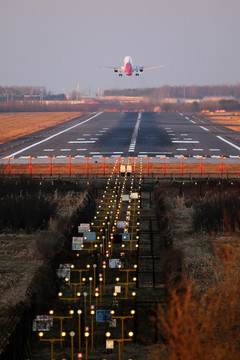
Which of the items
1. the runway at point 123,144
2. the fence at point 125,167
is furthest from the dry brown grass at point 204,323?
the runway at point 123,144

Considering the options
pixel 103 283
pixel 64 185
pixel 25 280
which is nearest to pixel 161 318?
pixel 103 283

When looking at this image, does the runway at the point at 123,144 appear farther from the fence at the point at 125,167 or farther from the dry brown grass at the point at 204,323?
the dry brown grass at the point at 204,323

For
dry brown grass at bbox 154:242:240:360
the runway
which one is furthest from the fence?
dry brown grass at bbox 154:242:240:360

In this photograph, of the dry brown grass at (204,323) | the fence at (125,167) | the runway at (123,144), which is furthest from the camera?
the runway at (123,144)

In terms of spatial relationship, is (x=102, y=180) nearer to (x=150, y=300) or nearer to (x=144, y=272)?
(x=144, y=272)

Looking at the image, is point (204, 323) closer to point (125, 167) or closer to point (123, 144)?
point (125, 167)

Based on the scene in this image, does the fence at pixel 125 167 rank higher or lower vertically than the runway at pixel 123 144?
higher

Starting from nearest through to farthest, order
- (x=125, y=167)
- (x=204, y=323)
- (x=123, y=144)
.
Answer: (x=204, y=323), (x=125, y=167), (x=123, y=144)

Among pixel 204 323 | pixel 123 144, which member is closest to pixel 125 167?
pixel 123 144

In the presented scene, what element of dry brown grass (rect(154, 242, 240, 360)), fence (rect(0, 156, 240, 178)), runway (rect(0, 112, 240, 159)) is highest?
dry brown grass (rect(154, 242, 240, 360))

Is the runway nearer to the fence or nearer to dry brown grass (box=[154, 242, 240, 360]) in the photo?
the fence

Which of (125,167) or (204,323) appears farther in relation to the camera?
(125,167)
